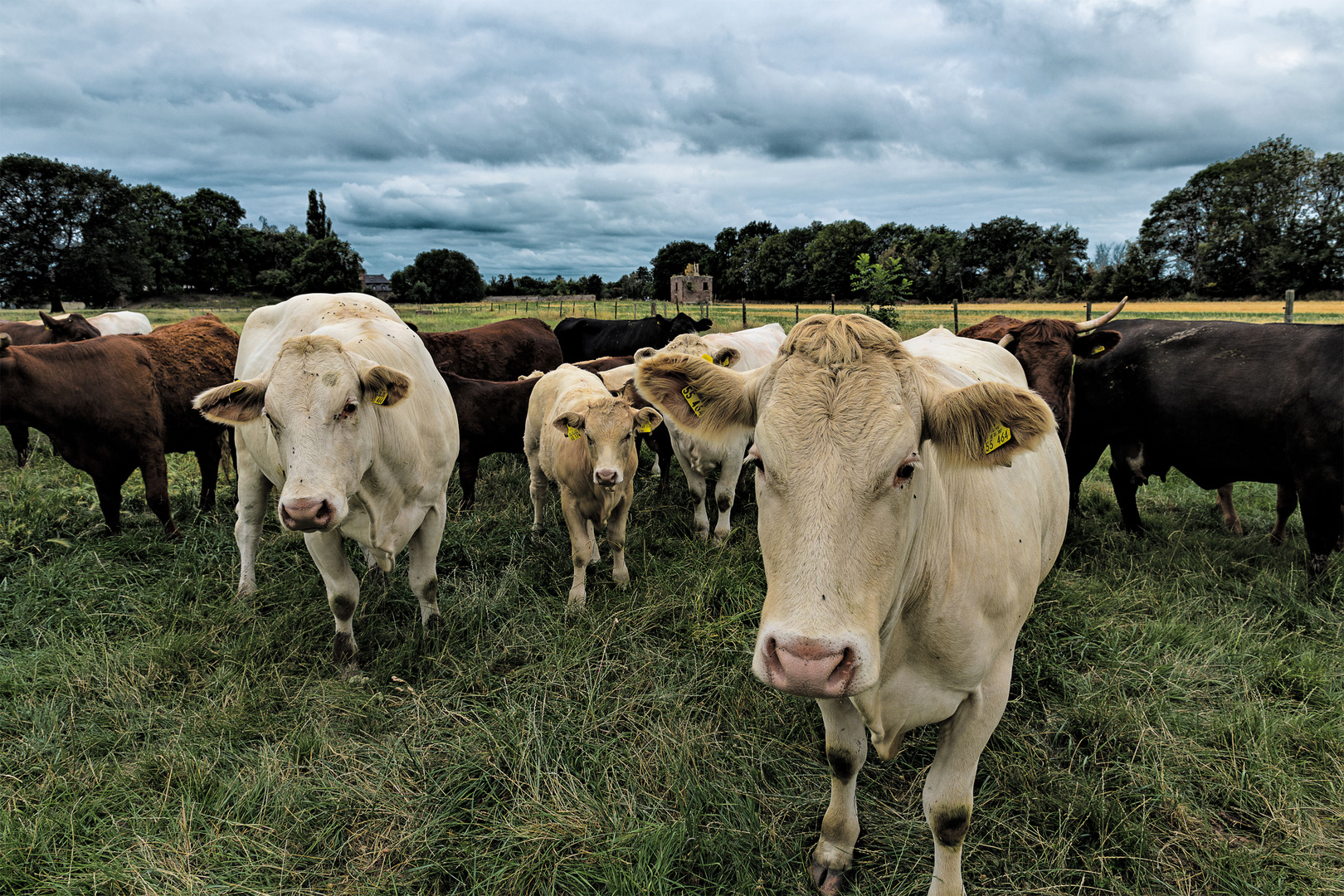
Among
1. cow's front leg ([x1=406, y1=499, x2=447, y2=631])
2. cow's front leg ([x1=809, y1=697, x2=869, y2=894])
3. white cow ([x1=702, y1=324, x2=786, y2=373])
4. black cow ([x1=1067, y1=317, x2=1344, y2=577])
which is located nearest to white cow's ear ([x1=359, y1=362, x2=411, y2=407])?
cow's front leg ([x1=406, y1=499, x2=447, y2=631])

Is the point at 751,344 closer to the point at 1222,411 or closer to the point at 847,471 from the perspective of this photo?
the point at 1222,411

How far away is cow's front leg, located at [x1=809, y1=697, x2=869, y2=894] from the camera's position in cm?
235

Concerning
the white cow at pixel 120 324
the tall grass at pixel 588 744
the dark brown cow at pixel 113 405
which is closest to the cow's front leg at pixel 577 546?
the tall grass at pixel 588 744

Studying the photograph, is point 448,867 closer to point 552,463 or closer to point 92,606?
point 552,463

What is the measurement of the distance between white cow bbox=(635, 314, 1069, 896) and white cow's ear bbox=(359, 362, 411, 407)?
5.86ft

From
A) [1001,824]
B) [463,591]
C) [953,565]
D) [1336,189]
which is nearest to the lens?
[953,565]

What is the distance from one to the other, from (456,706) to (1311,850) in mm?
4049

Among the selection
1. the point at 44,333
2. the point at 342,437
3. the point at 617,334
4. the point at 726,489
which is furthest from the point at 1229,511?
the point at 44,333

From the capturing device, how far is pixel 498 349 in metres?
9.70

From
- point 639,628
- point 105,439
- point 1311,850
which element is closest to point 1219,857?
point 1311,850

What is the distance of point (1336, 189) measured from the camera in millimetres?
42625

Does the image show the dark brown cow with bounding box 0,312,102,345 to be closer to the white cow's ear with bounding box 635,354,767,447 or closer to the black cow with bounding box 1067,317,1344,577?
the white cow's ear with bounding box 635,354,767,447

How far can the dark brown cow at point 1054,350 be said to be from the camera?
514 cm

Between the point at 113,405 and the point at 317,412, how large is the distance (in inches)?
161
